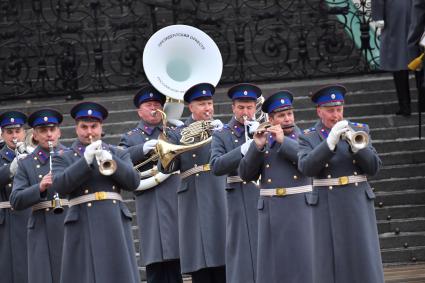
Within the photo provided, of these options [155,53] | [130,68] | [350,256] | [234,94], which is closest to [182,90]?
[155,53]

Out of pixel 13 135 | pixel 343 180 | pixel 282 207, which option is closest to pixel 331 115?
pixel 343 180

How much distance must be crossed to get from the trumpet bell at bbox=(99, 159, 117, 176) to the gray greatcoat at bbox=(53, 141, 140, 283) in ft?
0.77

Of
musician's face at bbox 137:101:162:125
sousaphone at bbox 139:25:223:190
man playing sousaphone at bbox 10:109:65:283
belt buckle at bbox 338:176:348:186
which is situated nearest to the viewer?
belt buckle at bbox 338:176:348:186

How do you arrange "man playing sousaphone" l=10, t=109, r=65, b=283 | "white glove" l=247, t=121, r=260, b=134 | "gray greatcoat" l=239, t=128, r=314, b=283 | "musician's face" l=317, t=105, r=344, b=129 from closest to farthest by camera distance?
"musician's face" l=317, t=105, r=344, b=129 → "gray greatcoat" l=239, t=128, r=314, b=283 → "man playing sousaphone" l=10, t=109, r=65, b=283 → "white glove" l=247, t=121, r=260, b=134

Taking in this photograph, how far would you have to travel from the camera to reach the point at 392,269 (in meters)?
18.5

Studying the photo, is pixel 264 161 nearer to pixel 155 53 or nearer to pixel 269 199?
→ pixel 269 199

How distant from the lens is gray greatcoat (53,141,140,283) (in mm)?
14312

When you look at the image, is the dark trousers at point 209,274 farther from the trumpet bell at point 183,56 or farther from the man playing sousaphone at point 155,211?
the trumpet bell at point 183,56

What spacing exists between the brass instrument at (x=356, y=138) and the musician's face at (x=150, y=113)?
12.9 ft

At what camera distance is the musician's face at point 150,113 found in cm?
1723

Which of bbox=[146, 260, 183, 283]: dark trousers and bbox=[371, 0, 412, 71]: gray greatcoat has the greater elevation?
bbox=[371, 0, 412, 71]: gray greatcoat

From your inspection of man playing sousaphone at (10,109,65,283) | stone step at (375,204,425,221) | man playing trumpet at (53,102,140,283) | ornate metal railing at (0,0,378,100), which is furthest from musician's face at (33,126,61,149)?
ornate metal railing at (0,0,378,100)

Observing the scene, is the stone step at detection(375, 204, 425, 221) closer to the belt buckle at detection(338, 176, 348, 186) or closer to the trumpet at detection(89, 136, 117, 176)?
the belt buckle at detection(338, 176, 348, 186)

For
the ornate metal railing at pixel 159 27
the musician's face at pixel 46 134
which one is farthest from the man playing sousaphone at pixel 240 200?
the ornate metal railing at pixel 159 27
